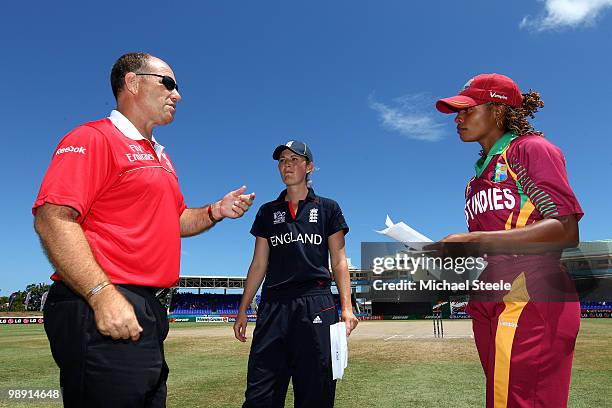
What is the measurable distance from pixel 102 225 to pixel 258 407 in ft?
6.85

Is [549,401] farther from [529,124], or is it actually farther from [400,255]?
[529,124]

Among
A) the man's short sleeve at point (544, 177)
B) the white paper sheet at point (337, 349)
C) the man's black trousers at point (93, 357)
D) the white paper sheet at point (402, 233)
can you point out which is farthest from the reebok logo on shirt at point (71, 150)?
the white paper sheet at point (337, 349)

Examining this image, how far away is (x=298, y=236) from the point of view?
13.4ft

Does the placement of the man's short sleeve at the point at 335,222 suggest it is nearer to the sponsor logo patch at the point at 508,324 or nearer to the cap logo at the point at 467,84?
the cap logo at the point at 467,84

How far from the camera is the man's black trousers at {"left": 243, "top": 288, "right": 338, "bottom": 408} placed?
370cm

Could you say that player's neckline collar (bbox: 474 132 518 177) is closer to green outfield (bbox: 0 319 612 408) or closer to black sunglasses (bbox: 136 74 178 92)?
black sunglasses (bbox: 136 74 178 92)

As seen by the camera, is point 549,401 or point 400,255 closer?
point 549,401

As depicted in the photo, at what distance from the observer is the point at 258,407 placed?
146 inches

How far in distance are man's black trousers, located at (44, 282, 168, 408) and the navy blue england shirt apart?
1750mm

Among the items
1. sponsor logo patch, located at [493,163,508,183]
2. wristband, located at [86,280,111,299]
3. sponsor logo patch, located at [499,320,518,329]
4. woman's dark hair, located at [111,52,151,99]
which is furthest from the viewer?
woman's dark hair, located at [111,52,151,99]

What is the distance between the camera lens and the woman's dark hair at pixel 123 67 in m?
2.78

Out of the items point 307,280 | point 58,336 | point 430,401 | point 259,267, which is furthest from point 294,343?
point 430,401

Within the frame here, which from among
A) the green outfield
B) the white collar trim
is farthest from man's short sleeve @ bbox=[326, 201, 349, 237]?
the green outfield

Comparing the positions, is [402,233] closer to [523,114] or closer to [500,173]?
[500,173]
